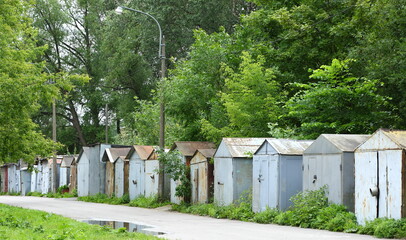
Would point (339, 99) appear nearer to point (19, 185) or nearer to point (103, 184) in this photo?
point (103, 184)

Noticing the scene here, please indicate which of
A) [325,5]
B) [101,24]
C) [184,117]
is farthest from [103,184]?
[101,24]

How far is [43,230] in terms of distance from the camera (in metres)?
15.1

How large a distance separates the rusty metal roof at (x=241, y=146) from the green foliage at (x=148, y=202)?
6192 mm

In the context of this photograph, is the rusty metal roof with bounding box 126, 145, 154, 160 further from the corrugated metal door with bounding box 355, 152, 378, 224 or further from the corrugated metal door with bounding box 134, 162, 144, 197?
the corrugated metal door with bounding box 355, 152, 378, 224

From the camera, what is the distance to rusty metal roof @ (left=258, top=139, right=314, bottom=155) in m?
20.1

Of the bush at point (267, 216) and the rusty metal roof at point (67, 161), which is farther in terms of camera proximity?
the rusty metal roof at point (67, 161)

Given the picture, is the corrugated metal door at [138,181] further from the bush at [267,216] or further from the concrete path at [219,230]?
the bush at [267,216]

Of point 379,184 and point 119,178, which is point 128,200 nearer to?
point 119,178

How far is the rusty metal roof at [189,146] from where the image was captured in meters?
26.9

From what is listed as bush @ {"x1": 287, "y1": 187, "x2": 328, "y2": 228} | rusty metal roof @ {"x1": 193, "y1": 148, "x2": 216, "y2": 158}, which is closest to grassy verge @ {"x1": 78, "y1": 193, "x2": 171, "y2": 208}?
rusty metal roof @ {"x1": 193, "y1": 148, "x2": 216, "y2": 158}

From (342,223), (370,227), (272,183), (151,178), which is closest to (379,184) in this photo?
(370,227)

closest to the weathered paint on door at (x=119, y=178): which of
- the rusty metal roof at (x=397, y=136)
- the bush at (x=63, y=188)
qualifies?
the bush at (x=63, y=188)

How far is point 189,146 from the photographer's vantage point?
27.4 meters

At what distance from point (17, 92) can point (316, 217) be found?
1088 centimetres
